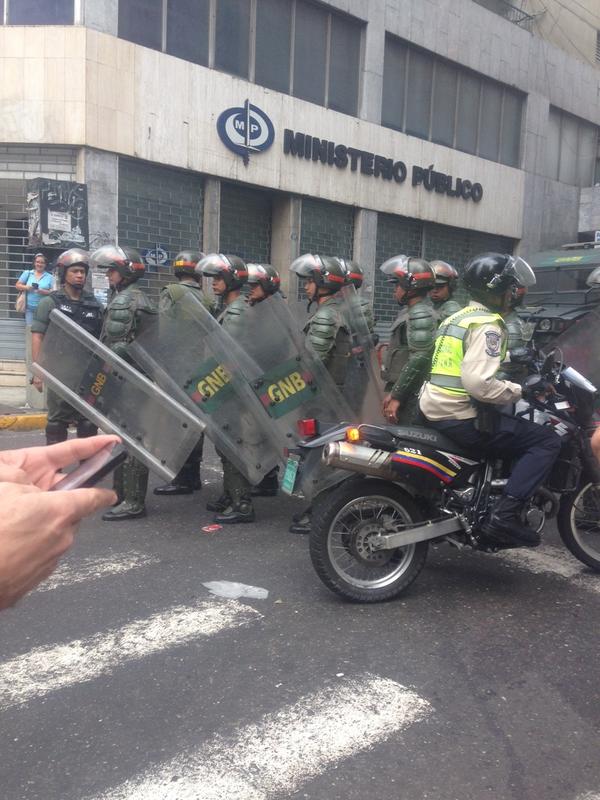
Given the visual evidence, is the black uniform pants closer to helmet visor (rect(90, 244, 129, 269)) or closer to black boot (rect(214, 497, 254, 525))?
black boot (rect(214, 497, 254, 525))

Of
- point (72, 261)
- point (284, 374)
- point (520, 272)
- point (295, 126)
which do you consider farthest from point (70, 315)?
point (295, 126)

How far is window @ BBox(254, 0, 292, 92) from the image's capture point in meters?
14.2

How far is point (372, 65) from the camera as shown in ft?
52.6

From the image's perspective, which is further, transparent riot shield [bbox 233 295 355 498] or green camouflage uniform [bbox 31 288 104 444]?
green camouflage uniform [bbox 31 288 104 444]

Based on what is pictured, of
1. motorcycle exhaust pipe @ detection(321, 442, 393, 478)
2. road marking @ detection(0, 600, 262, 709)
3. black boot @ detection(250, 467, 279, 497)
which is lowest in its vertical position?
road marking @ detection(0, 600, 262, 709)

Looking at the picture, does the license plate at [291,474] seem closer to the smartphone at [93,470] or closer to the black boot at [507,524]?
the black boot at [507,524]

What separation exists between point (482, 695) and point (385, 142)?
15154mm

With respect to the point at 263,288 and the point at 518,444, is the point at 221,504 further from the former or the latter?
the point at 518,444

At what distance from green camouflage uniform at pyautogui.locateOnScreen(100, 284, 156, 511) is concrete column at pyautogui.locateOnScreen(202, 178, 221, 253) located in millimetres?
8232

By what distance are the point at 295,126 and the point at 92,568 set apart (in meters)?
12.0

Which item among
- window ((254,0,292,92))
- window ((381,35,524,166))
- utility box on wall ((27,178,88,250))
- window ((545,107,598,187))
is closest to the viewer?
utility box on wall ((27,178,88,250))

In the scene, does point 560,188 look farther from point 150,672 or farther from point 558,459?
point 150,672

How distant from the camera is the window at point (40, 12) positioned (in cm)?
1162

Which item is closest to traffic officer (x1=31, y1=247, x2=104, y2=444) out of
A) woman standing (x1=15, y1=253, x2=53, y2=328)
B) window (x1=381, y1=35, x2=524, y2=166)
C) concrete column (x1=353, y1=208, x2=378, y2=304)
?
woman standing (x1=15, y1=253, x2=53, y2=328)
